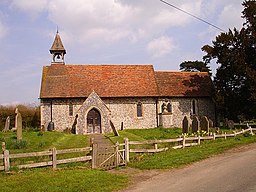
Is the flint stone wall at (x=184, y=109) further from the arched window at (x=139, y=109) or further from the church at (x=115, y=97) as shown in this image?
the arched window at (x=139, y=109)

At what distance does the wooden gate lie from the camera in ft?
44.1

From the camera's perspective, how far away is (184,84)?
132ft

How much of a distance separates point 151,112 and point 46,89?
13.0m

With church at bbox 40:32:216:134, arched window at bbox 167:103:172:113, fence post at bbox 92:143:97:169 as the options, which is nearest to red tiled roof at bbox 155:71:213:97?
church at bbox 40:32:216:134

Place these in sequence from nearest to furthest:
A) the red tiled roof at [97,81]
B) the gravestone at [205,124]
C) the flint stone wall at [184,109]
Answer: the gravestone at [205,124] < the red tiled roof at [97,81] < the flint stone wall at [184,109]

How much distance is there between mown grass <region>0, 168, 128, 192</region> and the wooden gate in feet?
4.22

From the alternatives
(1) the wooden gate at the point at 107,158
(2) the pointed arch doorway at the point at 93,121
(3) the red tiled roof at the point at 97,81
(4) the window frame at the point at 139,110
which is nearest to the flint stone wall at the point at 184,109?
(4) the window frame at the point at 139,110

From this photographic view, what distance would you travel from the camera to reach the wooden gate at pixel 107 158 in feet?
44.1

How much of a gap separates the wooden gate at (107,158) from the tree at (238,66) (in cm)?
2164

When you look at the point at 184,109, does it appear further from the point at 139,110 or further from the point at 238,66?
the point at 238,66

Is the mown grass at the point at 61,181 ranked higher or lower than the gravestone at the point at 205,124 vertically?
lower

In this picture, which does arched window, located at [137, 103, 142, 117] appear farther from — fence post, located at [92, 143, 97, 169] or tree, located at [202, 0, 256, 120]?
fence post, located at [92, 143, 97, 169]

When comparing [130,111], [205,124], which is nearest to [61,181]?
[205,124]

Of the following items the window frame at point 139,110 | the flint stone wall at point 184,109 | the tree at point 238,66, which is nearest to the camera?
the tree at point 238,66
